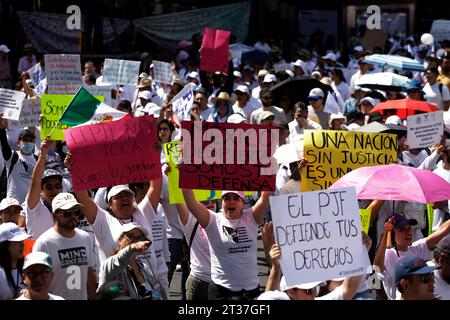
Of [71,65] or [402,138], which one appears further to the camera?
[71,65]

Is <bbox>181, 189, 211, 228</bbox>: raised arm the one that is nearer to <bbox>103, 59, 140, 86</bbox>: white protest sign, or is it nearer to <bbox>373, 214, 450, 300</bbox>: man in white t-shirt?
<bbox>373, 214, 450, 300</bbox>: man in white t-shirt

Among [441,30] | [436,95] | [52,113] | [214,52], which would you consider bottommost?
[52,113]

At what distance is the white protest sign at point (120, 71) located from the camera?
16641mm

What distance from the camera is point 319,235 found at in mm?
7348

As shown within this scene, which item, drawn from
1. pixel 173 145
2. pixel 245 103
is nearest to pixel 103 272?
pixel 173 145

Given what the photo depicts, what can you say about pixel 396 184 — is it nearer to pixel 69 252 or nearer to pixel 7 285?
pixel 69 252

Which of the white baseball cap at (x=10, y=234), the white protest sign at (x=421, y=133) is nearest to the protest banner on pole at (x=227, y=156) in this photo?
the white baseball cap at (x=10, y=234)

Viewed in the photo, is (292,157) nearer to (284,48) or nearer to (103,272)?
(103,272)

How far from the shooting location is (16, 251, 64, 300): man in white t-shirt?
6824mm

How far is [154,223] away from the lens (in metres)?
9.41

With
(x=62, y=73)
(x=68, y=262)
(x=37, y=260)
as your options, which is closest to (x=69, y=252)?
(x=68, y=262)

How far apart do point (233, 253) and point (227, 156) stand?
0.73 m

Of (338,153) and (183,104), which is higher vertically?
(183,104)

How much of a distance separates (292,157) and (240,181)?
2.27 metres
